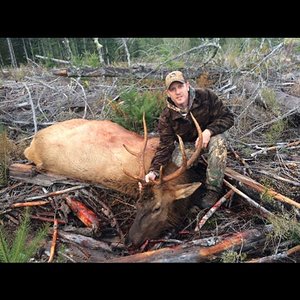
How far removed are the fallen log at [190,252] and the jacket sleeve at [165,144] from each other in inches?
37.9

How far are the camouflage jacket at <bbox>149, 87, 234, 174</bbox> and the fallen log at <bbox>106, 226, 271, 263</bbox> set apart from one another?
2.89 ft

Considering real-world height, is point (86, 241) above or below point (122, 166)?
below

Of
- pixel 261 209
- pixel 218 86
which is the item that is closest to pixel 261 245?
pixel 261 209

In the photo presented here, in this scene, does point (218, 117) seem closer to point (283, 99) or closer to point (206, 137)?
point (206, 137)

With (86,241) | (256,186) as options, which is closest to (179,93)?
(256,186)

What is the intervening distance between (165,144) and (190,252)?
1.20 meters

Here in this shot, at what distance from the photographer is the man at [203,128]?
372 centimetres

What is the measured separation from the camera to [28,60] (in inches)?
263

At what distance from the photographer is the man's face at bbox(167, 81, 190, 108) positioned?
356 centimetres

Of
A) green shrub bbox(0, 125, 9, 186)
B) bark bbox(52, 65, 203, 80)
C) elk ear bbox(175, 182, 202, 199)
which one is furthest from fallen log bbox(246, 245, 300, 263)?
bark bbox(52, 65, 203, 80)

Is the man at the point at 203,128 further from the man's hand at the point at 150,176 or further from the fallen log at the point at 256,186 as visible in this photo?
the fallen log at the point at 256,186

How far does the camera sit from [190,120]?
382 cm
